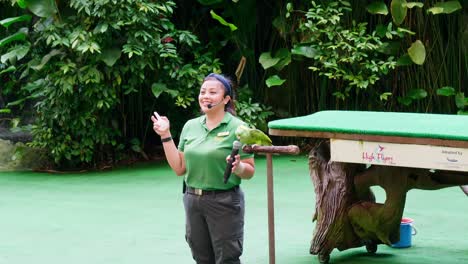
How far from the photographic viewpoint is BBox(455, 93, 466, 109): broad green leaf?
8.73 metres

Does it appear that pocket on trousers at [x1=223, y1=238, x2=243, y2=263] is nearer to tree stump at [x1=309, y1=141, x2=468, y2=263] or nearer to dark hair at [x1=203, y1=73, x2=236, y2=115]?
dark hair at [x1=203, y1=73, x2=236, y2=115]

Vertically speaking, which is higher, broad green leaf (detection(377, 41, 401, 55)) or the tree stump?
broad green leaf (detection(377, 41, 401, 55))

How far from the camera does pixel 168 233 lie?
5656mm

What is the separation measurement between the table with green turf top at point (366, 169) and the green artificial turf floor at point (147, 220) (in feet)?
0.69

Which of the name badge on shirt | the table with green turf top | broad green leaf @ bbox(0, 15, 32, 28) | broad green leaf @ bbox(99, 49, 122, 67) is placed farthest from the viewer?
broad green leaf @ bbox(0, 15, 32, 28)

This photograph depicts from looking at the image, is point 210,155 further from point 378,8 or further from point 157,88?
point 378,8

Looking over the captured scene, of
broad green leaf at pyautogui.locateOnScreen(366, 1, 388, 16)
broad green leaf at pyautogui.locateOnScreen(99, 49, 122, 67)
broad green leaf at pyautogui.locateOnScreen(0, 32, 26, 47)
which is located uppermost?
broad green leaf at pyautogui.locateOnScreen(366, 1, 388, 16)

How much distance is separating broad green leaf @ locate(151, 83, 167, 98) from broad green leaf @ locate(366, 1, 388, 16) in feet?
6.81

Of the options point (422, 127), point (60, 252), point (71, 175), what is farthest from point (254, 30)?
point (422, 127)

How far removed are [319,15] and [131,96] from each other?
189cm

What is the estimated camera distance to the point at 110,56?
7.93m

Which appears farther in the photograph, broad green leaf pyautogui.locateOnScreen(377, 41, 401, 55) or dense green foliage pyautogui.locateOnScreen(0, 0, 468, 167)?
broad green leaf pyautogui.locateOnScreen(377, 41, 401, 55)

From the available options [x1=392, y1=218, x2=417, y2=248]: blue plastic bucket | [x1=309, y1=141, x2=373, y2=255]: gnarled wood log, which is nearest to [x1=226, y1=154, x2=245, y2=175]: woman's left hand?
[x1=309, y1=141, x2=373, y2=255]: gnarled wood log

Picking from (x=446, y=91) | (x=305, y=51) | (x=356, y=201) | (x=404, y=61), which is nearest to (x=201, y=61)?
(x=305, y=51)
